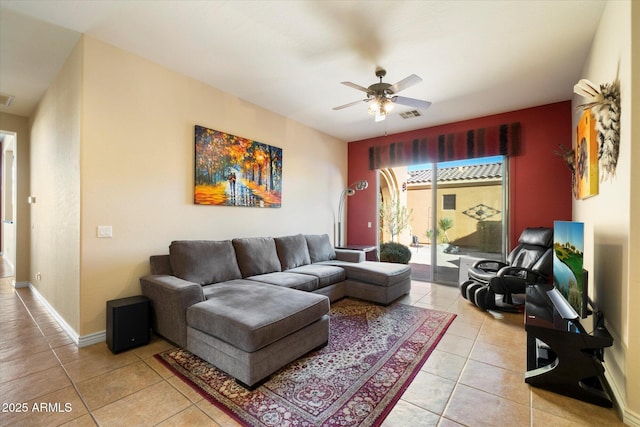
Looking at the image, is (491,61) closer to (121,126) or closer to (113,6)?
(113,6)

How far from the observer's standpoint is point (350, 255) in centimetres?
462

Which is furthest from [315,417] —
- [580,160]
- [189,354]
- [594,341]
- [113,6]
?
[580,160]

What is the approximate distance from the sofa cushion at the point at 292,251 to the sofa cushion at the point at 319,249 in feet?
0.45

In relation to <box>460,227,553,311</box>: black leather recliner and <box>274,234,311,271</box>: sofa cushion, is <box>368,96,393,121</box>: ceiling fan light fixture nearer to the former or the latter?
<box>274,234,311,271</box>: sofa cushion

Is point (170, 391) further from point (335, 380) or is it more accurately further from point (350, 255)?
point (350, 255)

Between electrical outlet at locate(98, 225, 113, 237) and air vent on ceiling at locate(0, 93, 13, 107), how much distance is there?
2965 millimetres

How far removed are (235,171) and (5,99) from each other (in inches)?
134

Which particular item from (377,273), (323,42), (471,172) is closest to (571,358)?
(377,273)

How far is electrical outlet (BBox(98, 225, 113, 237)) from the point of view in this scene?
8.72 feet

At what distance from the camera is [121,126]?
2.80 m

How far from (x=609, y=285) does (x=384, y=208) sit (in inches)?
188

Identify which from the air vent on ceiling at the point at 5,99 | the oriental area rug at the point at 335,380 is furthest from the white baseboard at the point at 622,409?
the air vent on ceiling at the point at 5,99

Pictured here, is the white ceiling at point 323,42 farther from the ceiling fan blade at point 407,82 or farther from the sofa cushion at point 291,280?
the sofa cushion at point 291,280

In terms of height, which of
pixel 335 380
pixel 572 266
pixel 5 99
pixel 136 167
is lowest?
pixel 335 380
